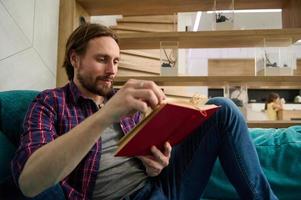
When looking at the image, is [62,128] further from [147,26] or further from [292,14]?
[147,26]

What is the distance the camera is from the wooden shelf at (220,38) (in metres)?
2.07

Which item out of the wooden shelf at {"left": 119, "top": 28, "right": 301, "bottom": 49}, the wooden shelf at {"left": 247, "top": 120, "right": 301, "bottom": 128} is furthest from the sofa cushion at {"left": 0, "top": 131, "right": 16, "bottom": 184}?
the wooden shelf at {"left": 247, "top": 120, "right": 301, "bottom": 128}

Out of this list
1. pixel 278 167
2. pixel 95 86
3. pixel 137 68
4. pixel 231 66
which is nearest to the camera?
pixel 95 86

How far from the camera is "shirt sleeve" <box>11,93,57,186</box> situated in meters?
0.77

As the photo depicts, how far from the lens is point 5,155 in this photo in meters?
0.94

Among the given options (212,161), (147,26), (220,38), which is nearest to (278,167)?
(212,161)

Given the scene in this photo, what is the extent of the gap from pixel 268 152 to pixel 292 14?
1.33 m

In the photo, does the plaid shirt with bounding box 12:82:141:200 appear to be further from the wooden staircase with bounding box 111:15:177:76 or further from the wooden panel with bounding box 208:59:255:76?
the wooden panel with bounding box 208:59:255:76

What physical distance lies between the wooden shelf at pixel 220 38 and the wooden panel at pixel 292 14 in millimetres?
153

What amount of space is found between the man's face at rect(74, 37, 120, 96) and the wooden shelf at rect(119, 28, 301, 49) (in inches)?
39.3

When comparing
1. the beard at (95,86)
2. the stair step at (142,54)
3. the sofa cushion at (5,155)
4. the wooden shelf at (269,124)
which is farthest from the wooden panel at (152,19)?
the sofa cushion at (5,155)

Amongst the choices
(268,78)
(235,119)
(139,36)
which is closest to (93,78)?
(235,119)

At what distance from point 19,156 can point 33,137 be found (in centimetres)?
5

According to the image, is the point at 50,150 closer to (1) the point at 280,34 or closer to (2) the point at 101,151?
(2) the point at 101,151
